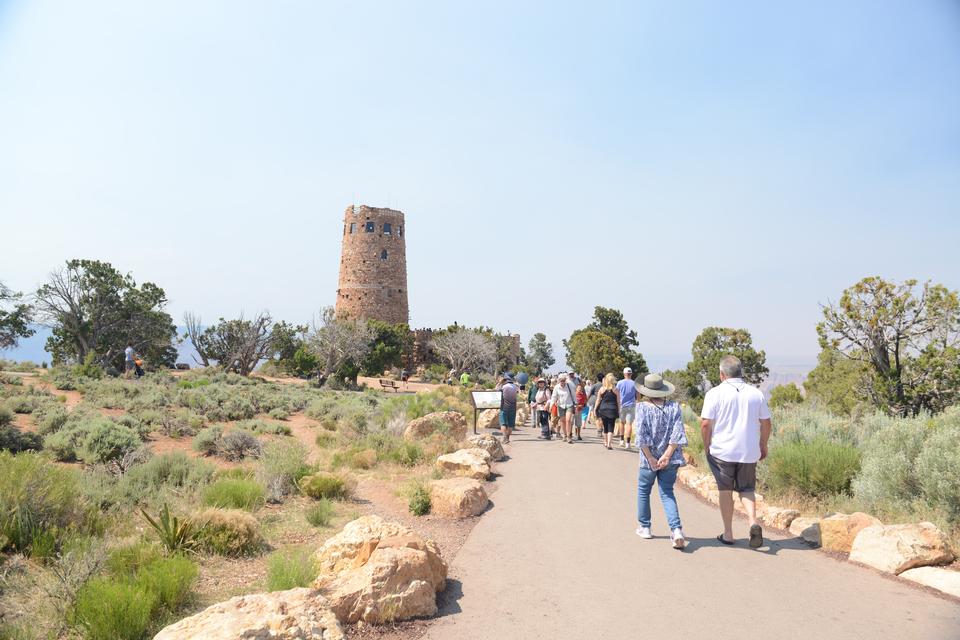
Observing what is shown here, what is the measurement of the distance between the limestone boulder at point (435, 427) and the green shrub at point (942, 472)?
8166 mm

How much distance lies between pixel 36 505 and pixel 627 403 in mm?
9902

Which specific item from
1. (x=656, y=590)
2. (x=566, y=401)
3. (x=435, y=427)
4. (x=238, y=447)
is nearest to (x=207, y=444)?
(x=238, y=447)

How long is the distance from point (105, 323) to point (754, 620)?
1483 inches

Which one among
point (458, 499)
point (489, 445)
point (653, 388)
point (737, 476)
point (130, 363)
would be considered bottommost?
point (458, 499)

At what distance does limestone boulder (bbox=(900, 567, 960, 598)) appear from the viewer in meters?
4.48

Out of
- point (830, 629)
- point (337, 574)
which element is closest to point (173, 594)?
point (337, 574)

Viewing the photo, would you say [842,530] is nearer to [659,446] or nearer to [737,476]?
[737,476]

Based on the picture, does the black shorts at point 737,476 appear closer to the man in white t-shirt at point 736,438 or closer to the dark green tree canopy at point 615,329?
the man in white t-shirt at point 736,438

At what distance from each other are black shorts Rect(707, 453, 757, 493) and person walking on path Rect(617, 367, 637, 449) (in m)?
5.59

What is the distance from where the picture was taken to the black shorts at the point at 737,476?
223 inches

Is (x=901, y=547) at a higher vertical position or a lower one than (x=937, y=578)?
higher

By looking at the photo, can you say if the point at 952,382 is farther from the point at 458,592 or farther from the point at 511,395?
the point at 458,592

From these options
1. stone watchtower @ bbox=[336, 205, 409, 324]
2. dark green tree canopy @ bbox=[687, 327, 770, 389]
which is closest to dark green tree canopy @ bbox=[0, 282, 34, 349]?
stone watchtower @ bbox=[336, 205, 409, 324]

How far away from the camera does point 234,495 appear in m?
7.14
